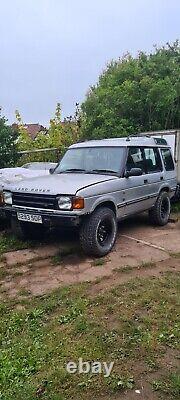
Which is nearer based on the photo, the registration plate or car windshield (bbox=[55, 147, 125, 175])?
the registration plate

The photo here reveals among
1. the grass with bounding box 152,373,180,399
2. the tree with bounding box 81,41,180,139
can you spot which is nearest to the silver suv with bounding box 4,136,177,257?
the grass with bounding box 152,373,180,399

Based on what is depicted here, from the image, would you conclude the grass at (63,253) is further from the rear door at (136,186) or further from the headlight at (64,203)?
the rear door at (136,186)

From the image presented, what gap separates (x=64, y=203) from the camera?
16.2ft

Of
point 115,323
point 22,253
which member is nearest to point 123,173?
point 22,253

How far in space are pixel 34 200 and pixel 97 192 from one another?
928mm

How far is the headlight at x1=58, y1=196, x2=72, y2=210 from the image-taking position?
492cm

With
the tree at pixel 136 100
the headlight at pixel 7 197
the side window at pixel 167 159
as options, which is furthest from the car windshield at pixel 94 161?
the tree at pixel 136 100

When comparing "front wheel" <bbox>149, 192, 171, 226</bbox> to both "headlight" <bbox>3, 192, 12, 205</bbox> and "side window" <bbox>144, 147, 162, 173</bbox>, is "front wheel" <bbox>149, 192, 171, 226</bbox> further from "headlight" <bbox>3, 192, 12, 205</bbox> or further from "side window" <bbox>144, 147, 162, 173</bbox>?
"headlight" <bbox>3, 192, 12, 205</bbox>

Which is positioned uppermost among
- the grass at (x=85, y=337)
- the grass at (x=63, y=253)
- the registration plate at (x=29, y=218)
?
the registration plate at (x=29, y=218)

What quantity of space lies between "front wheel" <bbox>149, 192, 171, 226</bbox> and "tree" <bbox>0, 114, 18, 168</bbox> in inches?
168

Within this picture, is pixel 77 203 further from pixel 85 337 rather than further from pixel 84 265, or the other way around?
pixel 85 337

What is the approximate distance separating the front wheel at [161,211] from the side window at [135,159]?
2.80 ft

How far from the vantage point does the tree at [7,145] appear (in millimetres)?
9273

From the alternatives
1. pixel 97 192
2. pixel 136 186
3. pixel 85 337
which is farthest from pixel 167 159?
pixel 85 337
